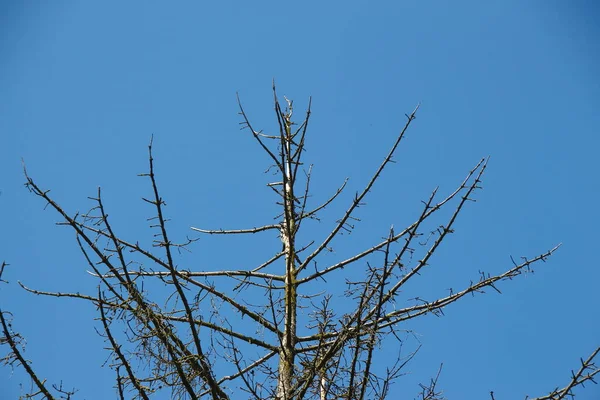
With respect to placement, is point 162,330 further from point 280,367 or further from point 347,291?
point 347,291

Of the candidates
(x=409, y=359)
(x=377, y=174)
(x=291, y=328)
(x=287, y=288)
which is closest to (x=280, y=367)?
(x=291, y=328)

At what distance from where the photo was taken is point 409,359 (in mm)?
4312

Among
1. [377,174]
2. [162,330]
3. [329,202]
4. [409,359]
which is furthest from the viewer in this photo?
[329,202]

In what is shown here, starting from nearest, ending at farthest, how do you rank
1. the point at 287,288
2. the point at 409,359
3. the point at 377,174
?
1. the point at 409,359
2. the point at 287,288
3. the point at 377,174

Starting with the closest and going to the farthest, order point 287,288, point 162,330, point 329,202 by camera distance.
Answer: point 162,330 → point 287,288 → point 329,202

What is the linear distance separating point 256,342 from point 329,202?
1679 mm

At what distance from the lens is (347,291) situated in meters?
4.55

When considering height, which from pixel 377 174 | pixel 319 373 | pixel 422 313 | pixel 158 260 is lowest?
pixel 319 373

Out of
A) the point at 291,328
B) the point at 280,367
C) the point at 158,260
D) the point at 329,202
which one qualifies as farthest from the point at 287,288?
the point at 329,202

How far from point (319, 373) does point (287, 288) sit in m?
0.83

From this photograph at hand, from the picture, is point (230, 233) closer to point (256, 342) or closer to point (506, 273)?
point (256, 342)

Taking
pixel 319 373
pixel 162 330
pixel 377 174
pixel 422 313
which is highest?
pixel 377 174

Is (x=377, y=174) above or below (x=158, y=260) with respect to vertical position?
above

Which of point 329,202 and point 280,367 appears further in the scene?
point 329,202
